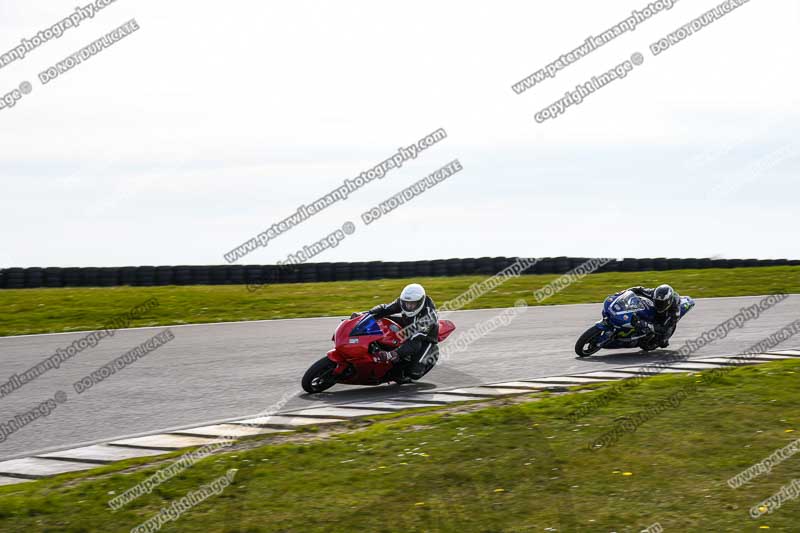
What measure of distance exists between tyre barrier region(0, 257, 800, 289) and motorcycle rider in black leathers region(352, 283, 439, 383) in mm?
17354

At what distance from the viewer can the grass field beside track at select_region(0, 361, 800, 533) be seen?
21.4 ft

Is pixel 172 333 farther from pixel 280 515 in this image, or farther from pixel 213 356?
pixel 280 515

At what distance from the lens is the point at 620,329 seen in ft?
48.6

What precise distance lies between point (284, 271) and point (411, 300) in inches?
714

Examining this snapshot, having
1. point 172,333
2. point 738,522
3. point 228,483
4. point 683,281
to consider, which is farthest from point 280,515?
point 683,281

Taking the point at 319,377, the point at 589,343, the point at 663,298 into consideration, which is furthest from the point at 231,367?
the point at 663,298

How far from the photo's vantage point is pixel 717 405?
10.1 m

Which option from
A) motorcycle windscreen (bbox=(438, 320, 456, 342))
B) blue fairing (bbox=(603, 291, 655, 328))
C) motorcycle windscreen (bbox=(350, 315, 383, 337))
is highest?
motorcycle windscreen (bbox=(350, 315, 383, 337))

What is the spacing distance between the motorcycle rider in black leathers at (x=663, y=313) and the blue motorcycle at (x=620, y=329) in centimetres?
6

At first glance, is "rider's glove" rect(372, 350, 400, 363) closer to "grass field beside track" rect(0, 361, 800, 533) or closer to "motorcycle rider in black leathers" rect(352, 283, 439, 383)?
"motorcycle rider in black leathers" rect(352, 283, 439, 383)

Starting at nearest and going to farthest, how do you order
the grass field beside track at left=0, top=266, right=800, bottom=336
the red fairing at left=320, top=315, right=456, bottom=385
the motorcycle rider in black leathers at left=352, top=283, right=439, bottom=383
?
the red fairing at left=320, top=315, right=456, bottom=385, the motorcycle rider in black leathers at left=352, top=283, right=439, bottom=383, the grass field beside track at left=0, top=266, right=800, bottom=336

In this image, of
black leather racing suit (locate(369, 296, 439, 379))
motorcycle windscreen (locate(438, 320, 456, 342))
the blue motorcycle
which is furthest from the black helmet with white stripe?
black leather racing suit (locate(369, 296, 439, 379))

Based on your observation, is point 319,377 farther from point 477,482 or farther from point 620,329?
point 620,329

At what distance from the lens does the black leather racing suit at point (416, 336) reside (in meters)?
12.1
